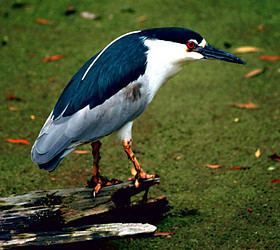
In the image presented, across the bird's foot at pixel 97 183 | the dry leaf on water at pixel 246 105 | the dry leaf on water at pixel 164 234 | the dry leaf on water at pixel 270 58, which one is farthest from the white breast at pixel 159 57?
the dry leaf on water at pixel 270 58

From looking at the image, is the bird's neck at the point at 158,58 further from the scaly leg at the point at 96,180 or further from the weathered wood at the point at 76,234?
the weathered wood at the point at 76,234

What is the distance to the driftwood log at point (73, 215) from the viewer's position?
3297 mm

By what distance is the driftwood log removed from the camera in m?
3.30

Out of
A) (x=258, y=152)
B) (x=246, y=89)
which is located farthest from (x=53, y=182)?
(x=246, y=89)

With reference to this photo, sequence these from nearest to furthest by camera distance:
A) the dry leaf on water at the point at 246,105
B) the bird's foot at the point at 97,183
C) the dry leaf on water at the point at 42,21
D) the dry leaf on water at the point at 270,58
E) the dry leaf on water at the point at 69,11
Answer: the bird's foot at the point at 97,183, the dry leaf on water at the point at 246,105, the dry leaf on water at the point at 270,58, the dry leaf on water at the point at 42,21, the dry leaf on water at the point at 69,11

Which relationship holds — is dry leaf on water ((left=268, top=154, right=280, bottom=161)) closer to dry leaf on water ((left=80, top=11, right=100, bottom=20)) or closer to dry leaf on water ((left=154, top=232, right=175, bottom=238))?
dry leaf on water ((left=154, top=232, right=175, bottom=238))

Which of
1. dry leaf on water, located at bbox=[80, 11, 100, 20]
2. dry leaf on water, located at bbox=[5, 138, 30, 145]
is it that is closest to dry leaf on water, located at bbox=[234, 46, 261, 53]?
dry leaf on water, located at bbox=[80, 11, 100, 20]

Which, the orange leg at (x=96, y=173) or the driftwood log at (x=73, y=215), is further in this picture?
the orange leg at (x=96, y=173)

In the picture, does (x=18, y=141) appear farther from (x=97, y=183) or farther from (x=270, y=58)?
(x=270, y=58)

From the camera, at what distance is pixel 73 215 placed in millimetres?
3488

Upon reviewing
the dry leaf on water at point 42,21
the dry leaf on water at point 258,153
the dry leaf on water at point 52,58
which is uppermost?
the dry leaf on water at point 42,21

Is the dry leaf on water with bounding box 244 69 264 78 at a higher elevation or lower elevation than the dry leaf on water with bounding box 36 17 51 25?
lower

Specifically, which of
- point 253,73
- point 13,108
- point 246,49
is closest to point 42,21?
point 13,108

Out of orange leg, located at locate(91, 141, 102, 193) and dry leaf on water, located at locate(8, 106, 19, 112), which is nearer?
orange leg, located at locate(91, 141, 102, 193)
